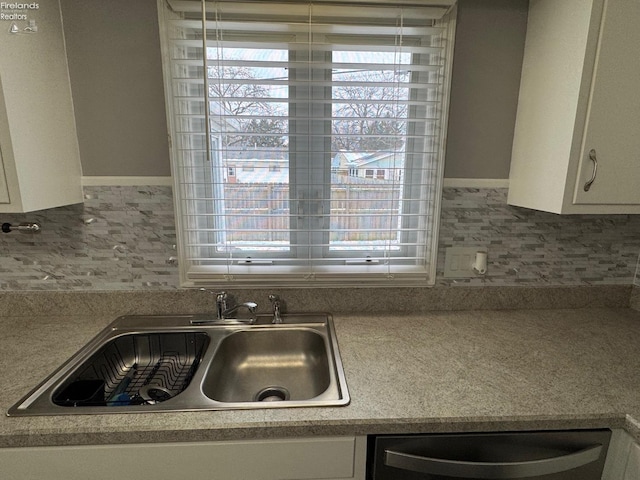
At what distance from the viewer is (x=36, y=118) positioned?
1101mm

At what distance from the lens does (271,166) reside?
4.47 feet

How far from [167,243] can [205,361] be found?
0.50 metres

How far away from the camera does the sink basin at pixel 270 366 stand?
1.21 metres

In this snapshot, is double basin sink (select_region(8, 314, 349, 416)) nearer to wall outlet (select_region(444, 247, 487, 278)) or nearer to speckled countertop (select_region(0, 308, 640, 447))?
speckled countertop (select_region(0, 308, 640, 447))

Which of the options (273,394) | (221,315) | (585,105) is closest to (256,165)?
(221,315)

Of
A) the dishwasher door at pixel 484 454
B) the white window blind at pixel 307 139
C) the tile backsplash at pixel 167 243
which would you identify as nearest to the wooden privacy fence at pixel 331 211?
the white window blind at pixel 307 139

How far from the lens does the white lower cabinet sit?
85 centimetres

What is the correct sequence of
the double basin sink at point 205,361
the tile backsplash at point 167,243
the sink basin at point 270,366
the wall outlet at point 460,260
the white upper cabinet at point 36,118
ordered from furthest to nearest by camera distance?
the wall outlet at point 460,260 < the tile backsplash at point 167,243 < the sink basin at point 270,366 < the double basin sink at point 205,361 < the white upper cabinet at point 36,118

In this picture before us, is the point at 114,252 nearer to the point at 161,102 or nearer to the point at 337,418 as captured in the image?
the point at 161,102

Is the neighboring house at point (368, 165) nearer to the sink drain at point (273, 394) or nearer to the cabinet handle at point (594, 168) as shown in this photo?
the cabinet handle at point (594, 168)

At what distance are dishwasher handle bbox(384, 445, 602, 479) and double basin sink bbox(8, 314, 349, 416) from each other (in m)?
0.26

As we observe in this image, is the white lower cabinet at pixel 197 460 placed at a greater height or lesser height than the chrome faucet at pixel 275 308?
lesser

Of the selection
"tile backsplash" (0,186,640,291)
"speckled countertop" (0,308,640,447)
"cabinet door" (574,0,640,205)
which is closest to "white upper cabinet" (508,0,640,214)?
"cabinet door" (574,0,640,205)

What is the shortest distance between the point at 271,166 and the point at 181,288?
2.00 ft
